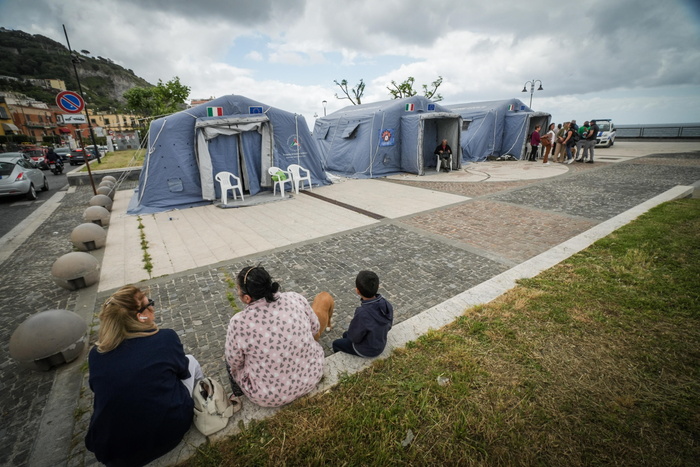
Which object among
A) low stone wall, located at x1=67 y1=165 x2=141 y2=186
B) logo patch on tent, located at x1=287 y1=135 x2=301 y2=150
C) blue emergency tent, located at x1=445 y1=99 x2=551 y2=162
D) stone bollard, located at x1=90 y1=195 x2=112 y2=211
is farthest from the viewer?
blue emergency tent, located at x1=445 y1=99 x2=551 y2=162

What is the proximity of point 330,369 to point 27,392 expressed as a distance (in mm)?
2848

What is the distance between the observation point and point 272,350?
7.39 feet

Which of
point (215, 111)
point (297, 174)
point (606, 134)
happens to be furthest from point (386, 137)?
point (606, 134)

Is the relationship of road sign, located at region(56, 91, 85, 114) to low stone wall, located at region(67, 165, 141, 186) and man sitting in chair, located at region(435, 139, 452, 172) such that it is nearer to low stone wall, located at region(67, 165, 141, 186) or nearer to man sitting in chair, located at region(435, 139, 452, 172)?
low stone wall, located at region(67, 165, 141, 186)

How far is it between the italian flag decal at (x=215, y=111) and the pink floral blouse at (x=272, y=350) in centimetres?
896

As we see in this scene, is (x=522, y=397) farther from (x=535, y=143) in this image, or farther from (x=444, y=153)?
(x=535, y=143)

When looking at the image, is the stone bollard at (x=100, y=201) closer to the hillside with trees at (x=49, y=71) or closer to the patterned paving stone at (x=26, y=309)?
the patterned paving stone at (x=26, y=309)

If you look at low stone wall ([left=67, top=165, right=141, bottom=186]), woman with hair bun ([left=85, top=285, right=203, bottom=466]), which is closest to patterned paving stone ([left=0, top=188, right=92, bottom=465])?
woman with hair bun ([left=85, top=285, right=203, bottom=466])

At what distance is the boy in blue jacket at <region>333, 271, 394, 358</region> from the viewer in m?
2.78

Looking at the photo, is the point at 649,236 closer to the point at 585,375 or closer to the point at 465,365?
the point at 585,375

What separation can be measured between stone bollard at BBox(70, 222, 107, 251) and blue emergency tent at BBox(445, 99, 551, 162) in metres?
17.9

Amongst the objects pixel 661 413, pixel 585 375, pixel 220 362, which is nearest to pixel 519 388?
pixel 585 375

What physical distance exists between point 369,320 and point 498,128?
1955 cm

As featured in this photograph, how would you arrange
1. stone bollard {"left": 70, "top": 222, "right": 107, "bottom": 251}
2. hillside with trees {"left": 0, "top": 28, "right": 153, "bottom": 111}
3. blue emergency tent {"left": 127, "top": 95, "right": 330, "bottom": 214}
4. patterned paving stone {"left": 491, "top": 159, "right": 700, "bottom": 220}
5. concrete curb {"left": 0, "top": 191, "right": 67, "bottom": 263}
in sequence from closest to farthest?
1. stone bollard {"left": 70, "top": 222, "right": 107, "bottom": 251}
2. concrete curb {"left": 0, "top": 191, "right": 67, "bottom": 263}
3. patterned paving stone {"left": 491, "top": 159, "right": 700, "bottom": 220}
4. blue emergency tent {"left": 127, "top": 95, "right": 330, "bottom": 214}
5. hillside with trees {"left": 0, "top": 28, "right": 153, "bottom": 111}
